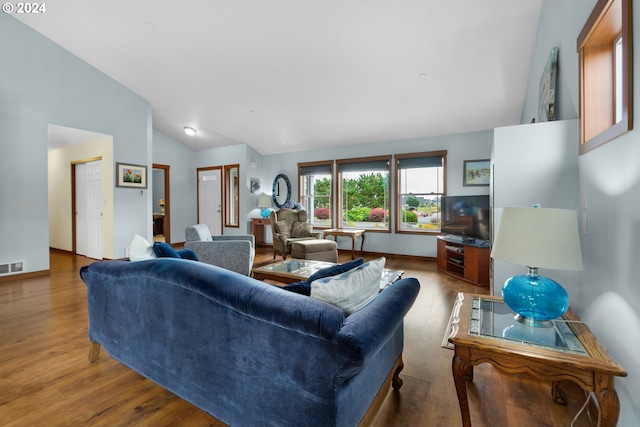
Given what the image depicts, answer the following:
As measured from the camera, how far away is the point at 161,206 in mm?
9383

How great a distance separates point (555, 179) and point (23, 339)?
4.09 metres

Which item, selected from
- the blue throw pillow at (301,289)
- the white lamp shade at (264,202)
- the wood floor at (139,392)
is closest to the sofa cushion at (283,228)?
the white lamp shade at (264,202)

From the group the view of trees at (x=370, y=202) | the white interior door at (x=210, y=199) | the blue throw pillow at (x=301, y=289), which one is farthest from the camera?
the white interior door at (x=210, y=199)

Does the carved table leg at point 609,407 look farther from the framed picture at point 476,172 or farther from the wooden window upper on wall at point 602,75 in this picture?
the framed picture at point 476,172

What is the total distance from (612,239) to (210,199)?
746 cm

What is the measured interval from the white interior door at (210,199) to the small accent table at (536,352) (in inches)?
268

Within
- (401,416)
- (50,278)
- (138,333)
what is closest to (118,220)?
(50,278)

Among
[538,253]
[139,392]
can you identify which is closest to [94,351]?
[139,392]

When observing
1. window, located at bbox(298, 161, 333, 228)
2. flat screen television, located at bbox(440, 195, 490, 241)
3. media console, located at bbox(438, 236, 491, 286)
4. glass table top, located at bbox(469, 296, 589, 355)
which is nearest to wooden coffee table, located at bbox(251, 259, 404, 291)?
glass table top, located at bbox(469, 296, 589, 355)

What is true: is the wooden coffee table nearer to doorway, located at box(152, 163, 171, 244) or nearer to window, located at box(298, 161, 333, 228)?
window, located at box(298, 161, 333, 228)

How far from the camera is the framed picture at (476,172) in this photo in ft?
16.6

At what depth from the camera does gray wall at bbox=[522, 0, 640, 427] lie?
111cm

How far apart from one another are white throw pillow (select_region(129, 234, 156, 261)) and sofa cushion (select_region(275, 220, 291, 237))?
3.39 meters

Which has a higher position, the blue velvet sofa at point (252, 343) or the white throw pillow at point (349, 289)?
the white throw pillow at point (349, 289)
